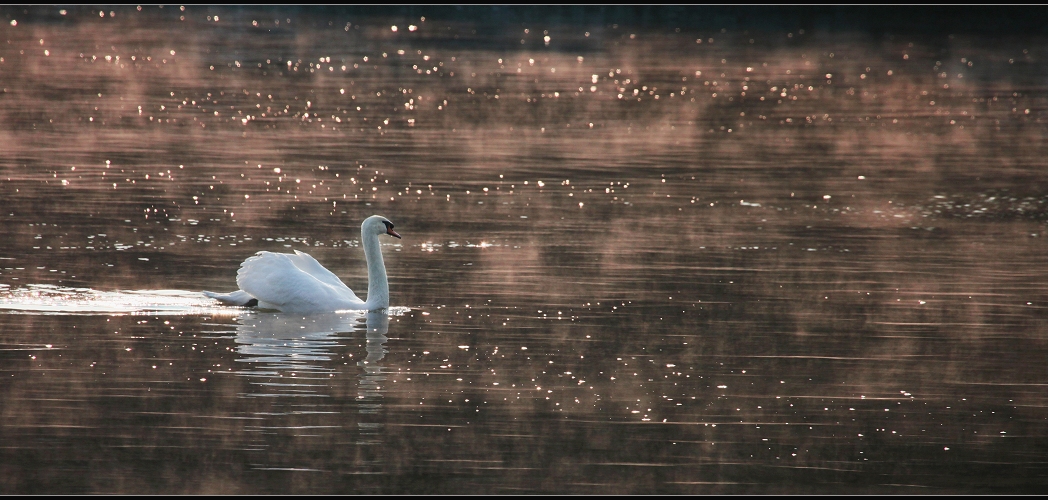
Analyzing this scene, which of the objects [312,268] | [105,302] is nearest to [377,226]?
[312,268]

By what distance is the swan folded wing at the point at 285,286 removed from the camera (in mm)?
14047

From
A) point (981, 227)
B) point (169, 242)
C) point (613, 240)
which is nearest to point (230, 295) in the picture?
point (169, 242)

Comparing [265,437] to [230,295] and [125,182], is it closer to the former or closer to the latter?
[230,295]

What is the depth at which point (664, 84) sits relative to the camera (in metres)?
45.4

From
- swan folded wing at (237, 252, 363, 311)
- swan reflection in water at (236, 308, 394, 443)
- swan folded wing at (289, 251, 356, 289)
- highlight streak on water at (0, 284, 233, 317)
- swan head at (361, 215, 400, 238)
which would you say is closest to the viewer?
swan reflection in water at (236, 308, 394, 443)

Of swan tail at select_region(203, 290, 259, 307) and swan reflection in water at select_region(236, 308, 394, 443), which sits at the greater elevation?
swan tail at select_region(203, 290, 259, 307)

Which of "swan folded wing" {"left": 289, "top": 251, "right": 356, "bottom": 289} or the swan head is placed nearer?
"swan folded wing" {"left": 289, "top": 251, "right": 356, "bottom": 289}

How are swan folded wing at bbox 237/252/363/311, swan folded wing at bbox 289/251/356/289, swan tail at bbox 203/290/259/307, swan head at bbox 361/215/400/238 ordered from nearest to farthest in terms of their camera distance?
swan folded wing at bbox 237/252/363/311
swan tail at bbox 203/290/259/307
swan folded wing at bbox 289/251/356/289
swan head at bbox 361/215/400/238

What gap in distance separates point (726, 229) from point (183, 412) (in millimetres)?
10480

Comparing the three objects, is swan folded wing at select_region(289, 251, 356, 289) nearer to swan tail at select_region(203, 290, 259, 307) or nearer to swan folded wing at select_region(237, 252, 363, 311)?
swan folded wing at select_region(237, 252, 363, 311)

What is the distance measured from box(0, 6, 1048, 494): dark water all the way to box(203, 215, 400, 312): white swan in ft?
0.62

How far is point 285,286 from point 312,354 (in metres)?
1.79

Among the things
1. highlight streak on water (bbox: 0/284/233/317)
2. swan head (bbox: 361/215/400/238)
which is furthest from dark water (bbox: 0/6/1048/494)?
swan head (bbox: 361/215/400/238)

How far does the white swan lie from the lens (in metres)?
14.1
